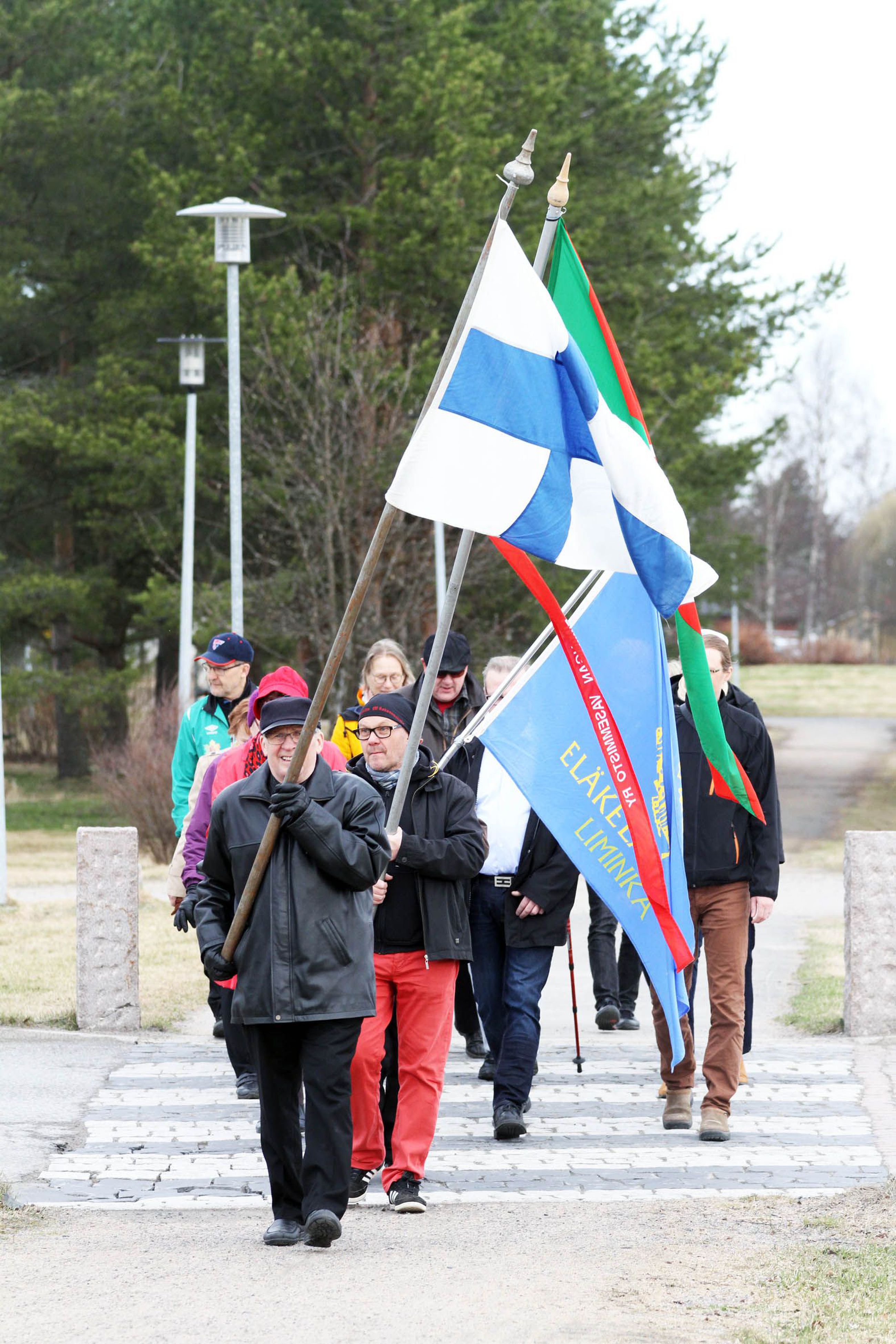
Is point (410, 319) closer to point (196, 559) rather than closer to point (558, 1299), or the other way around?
point (196, 559)

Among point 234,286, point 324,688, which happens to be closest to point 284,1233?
point 324,688

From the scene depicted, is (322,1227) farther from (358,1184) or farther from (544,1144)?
(544,1144)

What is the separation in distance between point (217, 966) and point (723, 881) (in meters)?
2.54

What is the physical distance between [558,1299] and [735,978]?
2522mm

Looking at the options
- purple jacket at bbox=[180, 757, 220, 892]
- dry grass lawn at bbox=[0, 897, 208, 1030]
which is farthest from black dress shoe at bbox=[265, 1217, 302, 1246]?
dry grass lawn at bbox=[0, 897, 208, 1030]

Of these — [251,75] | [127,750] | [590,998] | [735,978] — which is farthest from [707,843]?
[251,75]

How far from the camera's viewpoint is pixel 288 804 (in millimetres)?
5441

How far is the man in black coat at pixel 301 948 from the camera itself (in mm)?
5543

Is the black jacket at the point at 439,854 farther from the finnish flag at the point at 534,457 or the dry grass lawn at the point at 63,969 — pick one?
the dry grass lawn at the point at 63,969

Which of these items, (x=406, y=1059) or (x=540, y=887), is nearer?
(x=406, y=1059)

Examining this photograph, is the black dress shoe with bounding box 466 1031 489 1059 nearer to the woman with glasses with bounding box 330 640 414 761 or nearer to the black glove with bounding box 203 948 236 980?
the woman with glasses with bounding box 330 640 414 761

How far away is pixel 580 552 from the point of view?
21.2 ft

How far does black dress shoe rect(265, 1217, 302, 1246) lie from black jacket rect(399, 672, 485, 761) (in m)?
2.27

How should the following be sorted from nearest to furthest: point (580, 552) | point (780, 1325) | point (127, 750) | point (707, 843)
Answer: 1. point (780, 1325)
2. point (580, 552)
3. point (707, 843)
4. point (127, 750)
